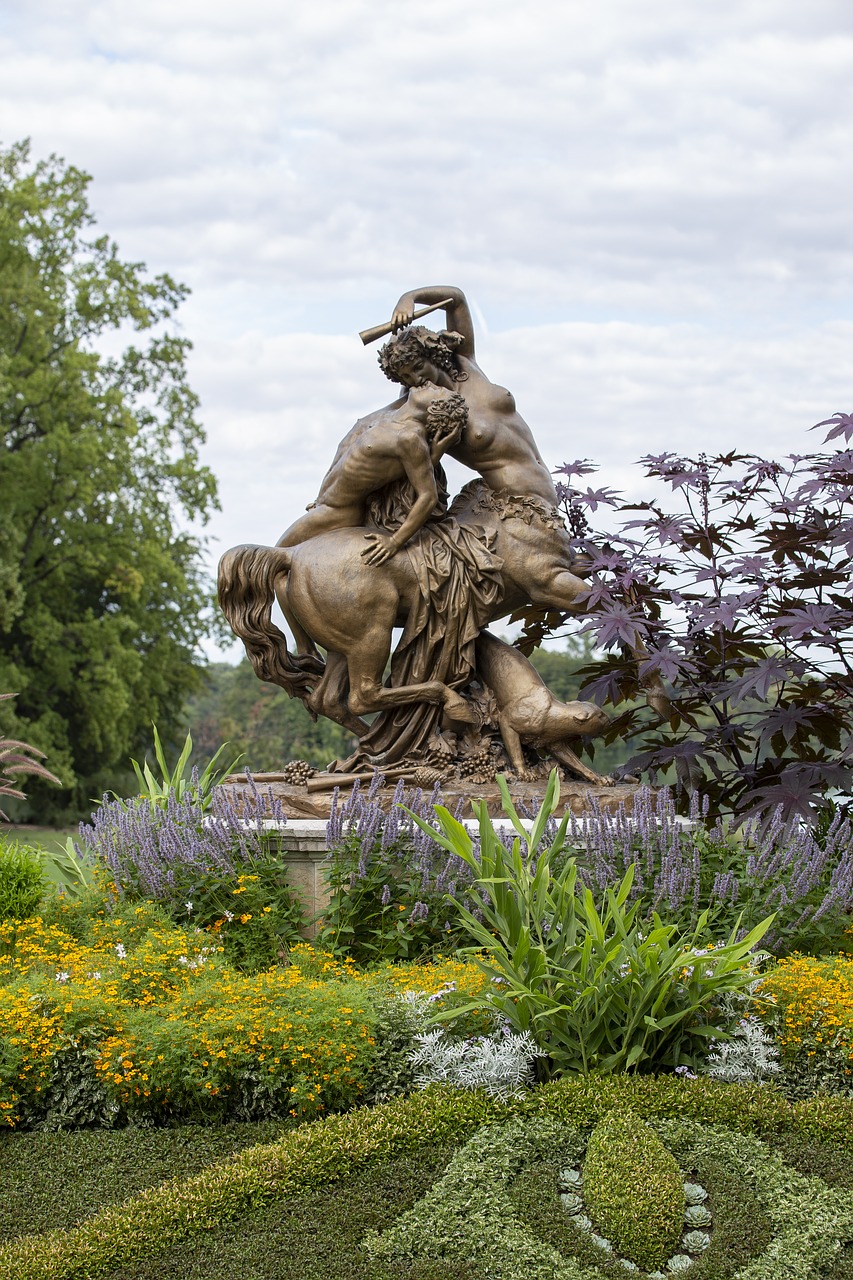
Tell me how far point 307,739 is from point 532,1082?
102 ft

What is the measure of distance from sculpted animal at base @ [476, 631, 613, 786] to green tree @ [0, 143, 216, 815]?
15125mm

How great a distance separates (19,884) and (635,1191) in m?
4.70

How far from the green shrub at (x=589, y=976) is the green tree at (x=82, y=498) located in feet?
56.8

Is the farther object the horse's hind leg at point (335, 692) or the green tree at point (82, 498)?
the green tree at point (82, 498)

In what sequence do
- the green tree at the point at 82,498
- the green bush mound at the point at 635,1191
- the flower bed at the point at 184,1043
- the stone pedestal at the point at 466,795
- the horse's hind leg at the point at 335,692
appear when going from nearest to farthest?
the green bush mound at the point at 635,1191
the flower bed at the point at 184,1043
the stone pedestal at the point at 466,795
the horse's hind leg at the point at 335,692
the green tree at the point at 82,498

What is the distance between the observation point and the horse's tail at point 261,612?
7508 mm

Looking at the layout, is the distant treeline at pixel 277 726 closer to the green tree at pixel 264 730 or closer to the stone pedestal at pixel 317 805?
the green tree at pixel 264 730

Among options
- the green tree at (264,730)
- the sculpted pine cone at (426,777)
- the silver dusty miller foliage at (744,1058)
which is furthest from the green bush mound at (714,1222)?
the green tree at (264,730)

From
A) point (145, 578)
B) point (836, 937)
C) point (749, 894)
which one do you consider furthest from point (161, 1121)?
point (145, 578)

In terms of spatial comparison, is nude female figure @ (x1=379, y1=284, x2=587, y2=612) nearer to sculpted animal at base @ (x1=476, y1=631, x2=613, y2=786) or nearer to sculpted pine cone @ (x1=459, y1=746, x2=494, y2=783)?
sculpted animal at base @ (x1=476, y1=631, x2=613, y2=786)

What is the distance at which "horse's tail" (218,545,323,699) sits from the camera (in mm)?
7508

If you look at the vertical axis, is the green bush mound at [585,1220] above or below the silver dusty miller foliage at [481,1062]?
below

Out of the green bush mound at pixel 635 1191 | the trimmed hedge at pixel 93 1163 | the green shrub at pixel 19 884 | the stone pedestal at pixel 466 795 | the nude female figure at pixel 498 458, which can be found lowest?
the trimmed hedge at pixel 93 1163

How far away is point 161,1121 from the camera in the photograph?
5.02 metres
